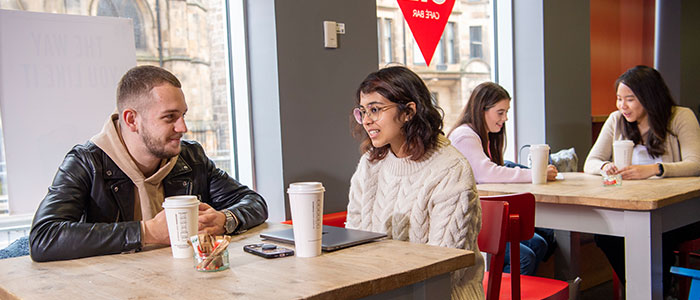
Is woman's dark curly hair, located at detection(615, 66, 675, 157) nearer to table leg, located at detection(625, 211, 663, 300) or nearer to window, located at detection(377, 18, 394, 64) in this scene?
table leg, located at detection(625, 211, 663, 300)

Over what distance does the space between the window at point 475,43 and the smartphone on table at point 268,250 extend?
3.65 m

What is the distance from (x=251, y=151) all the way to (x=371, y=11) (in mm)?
1066

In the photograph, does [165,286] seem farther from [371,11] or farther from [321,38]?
[371,11]

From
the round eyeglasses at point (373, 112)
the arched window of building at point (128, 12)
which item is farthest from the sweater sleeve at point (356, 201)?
the arched window of building at point (128, 12)

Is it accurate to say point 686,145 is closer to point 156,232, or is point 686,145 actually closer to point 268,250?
point 268,250

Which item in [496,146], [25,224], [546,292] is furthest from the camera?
[496,146]

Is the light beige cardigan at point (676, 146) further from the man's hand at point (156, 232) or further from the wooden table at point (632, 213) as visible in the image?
the man's hand at point (156, 232)

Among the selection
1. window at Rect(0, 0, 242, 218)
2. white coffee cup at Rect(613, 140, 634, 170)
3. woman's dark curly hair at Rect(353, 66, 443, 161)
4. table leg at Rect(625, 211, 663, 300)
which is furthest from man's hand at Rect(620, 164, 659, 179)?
window at Rect(0, 0, 242, 218)

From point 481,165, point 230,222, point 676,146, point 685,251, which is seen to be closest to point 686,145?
point 676,146

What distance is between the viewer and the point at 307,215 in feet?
4.57

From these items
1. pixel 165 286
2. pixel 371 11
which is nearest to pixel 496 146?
pixel 371 11

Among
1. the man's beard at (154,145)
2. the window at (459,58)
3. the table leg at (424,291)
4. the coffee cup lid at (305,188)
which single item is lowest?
the table leg at (424,291)

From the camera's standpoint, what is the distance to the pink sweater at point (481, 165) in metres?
3.08

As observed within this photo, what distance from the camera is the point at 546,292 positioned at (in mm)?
2225
